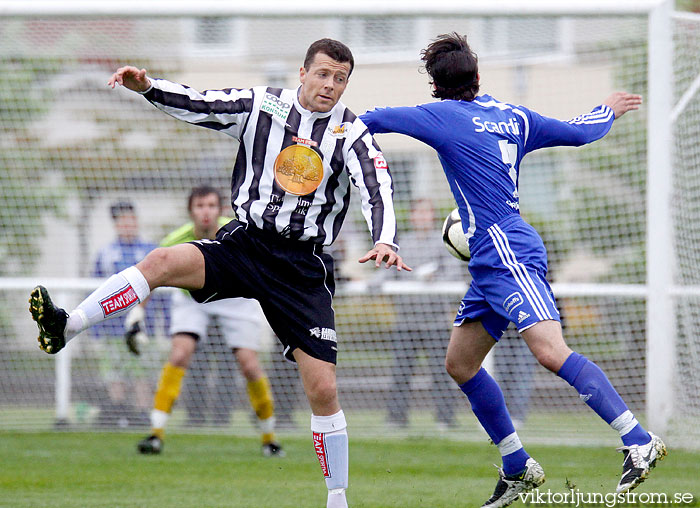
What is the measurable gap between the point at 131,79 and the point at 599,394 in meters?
2.62

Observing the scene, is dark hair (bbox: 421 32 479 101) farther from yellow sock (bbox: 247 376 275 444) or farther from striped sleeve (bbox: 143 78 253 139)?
yellow sock (bbox: 247 376 275 444)

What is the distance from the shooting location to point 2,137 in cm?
951

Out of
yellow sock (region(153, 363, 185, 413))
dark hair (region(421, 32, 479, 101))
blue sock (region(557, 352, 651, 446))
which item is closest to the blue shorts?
blue sock (region(557, 352, 651, 446))

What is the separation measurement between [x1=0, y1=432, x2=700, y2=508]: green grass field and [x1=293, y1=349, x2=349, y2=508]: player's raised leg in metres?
0.73

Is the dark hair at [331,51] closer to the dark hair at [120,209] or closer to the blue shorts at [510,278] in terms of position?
the blue shorts at [510,278]

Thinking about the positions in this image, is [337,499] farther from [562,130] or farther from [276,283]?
[562,130]

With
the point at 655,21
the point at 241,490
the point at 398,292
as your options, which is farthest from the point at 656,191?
the point at 241,490

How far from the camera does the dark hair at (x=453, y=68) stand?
193 inches

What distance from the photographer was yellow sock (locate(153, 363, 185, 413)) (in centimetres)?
759

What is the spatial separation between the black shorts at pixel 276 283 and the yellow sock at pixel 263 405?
2905mm

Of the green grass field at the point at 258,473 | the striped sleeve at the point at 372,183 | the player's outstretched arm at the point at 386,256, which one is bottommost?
the green grass field at the point at 258,473

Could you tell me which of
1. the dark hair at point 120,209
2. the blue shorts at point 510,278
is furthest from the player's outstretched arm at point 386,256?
the dark hair at point 120,209

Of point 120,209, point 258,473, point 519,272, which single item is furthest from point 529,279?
point 120,209

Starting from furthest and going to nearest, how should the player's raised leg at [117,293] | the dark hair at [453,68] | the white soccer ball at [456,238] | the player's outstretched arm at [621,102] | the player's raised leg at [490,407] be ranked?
the player's outstretched arm at [621,102]
the white soccer ball at [456,238]
the player's raised leg at [490,407]
the dark hair at [453,68]
the player's raised leg at [117,293]
